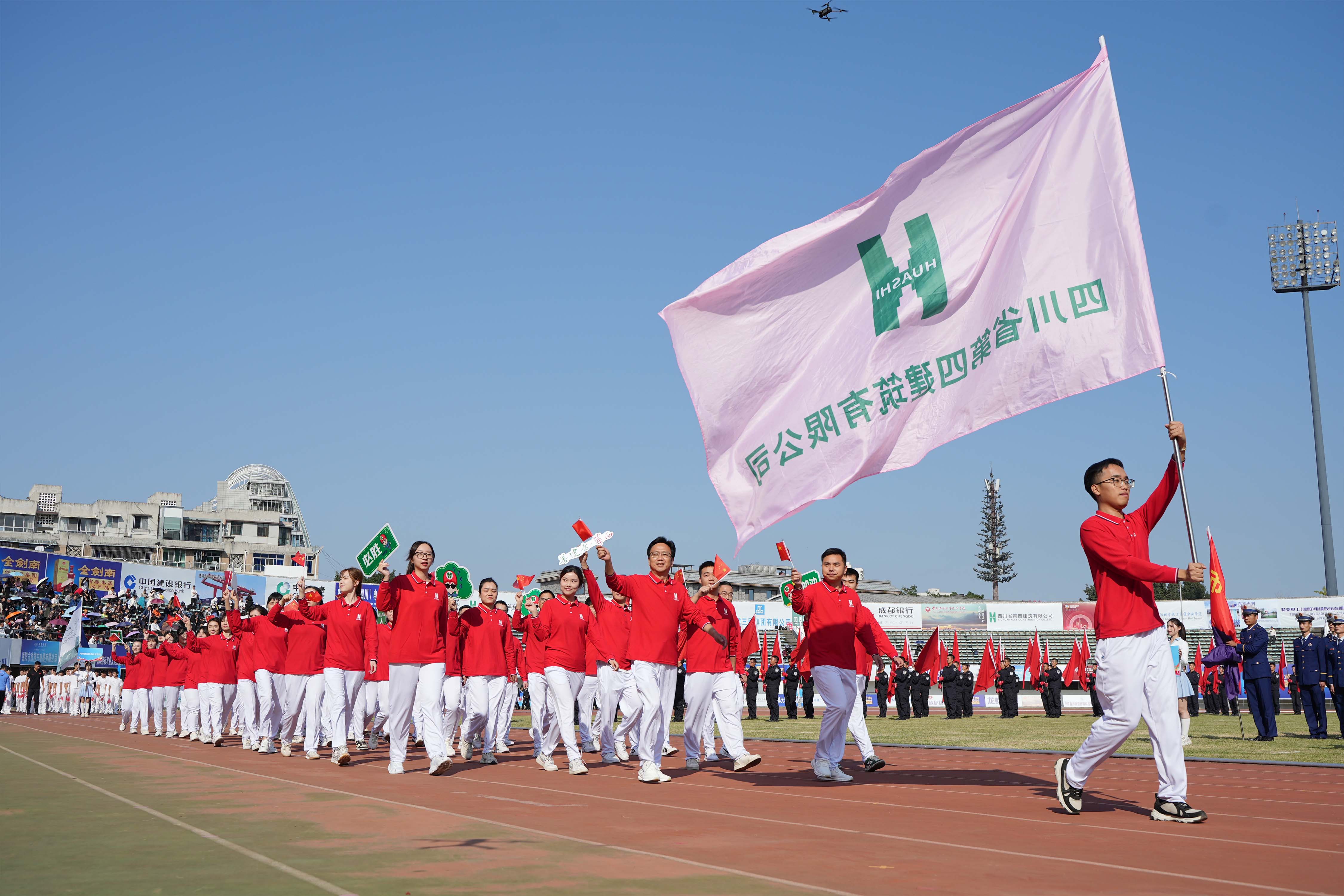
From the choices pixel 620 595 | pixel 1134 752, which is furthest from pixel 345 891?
pixel 1134 752

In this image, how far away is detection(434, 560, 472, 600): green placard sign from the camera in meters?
12.3

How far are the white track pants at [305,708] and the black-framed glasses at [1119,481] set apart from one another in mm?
10672

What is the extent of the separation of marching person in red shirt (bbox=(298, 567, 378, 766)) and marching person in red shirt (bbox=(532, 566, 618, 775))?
225 centimetres

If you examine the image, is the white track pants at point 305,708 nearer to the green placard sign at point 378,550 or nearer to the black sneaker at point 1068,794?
the green placard sign at point 378,550

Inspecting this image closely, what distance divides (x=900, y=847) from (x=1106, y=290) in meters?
4.24

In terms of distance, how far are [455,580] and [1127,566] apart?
920 centimetres

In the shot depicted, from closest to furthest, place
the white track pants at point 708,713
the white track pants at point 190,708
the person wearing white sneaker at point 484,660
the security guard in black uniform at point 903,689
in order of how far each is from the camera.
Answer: the white track pants at point 708,713 < the person wearing white sneaker at point 484,660 < the white track pants at point 190,708 < the security guard in black uniform at point 903,689

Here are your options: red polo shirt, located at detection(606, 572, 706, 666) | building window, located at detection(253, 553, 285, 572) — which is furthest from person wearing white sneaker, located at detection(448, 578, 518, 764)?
building window, located at detection(253, 553, 285, 572)

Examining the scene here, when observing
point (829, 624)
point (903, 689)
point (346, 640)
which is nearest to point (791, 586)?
point (829, 624)

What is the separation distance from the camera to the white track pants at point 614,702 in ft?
38.8

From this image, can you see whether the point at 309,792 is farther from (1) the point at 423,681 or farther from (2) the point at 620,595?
(2) the point at 620,595

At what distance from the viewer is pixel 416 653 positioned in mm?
11312

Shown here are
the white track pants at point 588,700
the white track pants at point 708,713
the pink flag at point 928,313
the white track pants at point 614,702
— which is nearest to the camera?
the pink flag at point 928,313

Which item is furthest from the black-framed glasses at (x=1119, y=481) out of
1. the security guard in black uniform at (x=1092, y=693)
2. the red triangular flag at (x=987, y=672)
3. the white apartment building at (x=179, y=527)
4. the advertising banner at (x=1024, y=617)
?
the white apartment building at (x=179, y=527)
